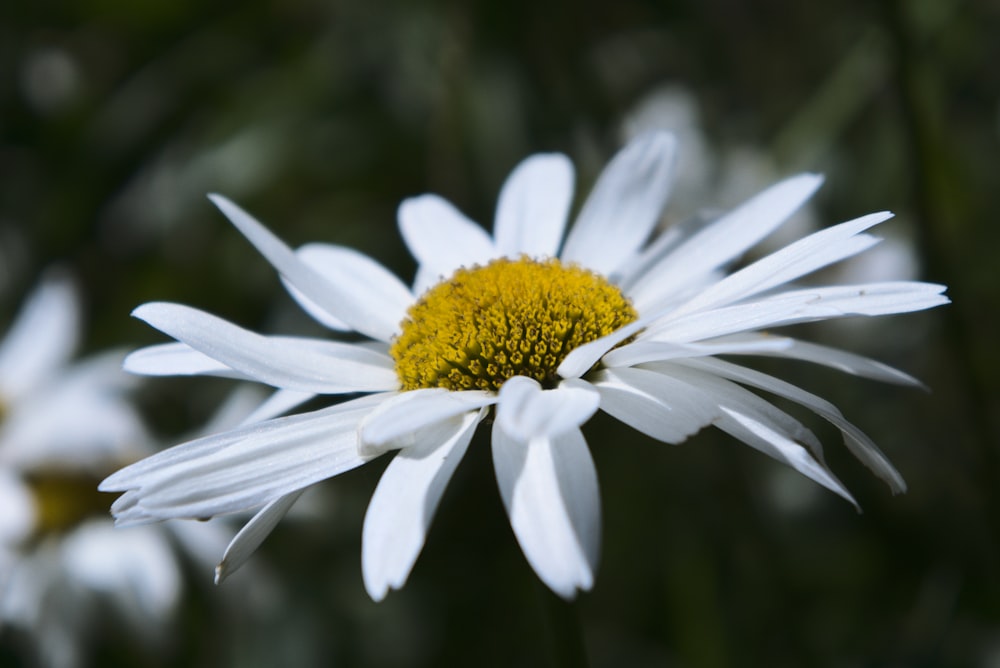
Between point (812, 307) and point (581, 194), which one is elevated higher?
point (581, 194)

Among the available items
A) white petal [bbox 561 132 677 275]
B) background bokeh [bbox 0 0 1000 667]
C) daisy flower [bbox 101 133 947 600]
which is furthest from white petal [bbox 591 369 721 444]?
background bokeh [bbox 0 0 1000 667]

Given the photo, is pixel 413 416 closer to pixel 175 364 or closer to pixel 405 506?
pixel 405 506

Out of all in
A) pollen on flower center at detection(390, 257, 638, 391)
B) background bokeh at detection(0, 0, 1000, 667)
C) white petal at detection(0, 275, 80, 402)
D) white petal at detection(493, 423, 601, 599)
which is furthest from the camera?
white petal at detection(0, 275, 80, 402)

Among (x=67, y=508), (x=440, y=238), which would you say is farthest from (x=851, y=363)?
(x=67, y=508)

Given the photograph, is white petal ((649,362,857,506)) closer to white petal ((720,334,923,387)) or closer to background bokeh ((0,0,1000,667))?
white petal ((720,334,923,387))

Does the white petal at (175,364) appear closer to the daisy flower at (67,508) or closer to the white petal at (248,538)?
the white petal at (248,538)

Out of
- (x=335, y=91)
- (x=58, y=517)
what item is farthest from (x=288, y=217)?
(x=58, y=517)
